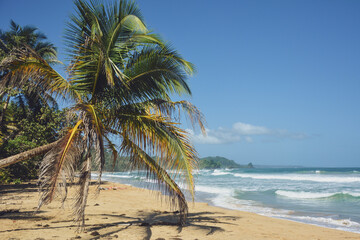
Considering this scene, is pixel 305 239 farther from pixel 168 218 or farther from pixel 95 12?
pixel 95 12

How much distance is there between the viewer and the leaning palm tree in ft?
19.1

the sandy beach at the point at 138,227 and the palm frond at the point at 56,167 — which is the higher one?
the palm frond at the point at 56,167

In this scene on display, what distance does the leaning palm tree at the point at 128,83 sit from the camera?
581cm

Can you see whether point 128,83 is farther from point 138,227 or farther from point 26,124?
point 26,124

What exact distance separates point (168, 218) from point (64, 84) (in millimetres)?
5025

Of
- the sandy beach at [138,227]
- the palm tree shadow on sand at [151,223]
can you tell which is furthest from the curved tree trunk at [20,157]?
the palm tree shadow on sand at [151,223]

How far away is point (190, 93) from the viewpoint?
21.5 ft

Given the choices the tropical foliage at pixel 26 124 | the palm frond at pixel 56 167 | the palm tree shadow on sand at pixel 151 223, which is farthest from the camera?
the tropical foliage at pixel 26 124

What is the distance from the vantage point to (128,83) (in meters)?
5.93

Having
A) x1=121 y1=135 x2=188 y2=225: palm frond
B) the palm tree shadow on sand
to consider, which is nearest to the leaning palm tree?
x1=121 y1=135 x2=188 y2=225: palm frond

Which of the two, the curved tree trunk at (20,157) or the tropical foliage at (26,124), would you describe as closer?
the curved tree trunk at (20,157)

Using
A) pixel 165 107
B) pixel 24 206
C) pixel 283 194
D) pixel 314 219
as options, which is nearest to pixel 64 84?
pixel 165 107

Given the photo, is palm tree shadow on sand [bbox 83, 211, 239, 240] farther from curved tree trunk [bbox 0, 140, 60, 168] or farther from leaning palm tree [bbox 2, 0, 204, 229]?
curved tree trunk [bbox 0, 140, 60, 168]

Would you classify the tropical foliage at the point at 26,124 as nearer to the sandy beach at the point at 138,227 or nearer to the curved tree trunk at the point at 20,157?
the sandy beach at the point at 138,227
